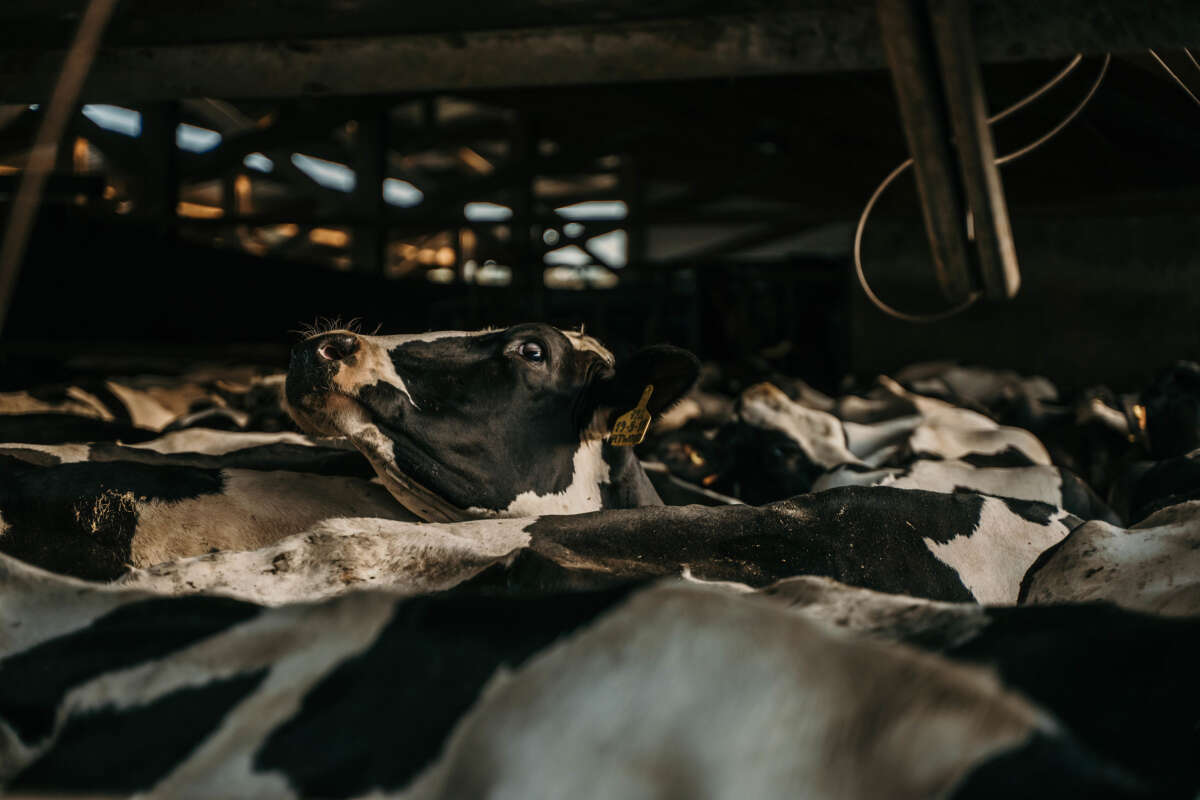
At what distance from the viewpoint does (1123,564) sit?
71.1 inches

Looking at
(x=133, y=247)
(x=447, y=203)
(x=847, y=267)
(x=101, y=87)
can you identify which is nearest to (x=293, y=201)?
(x=447, y=203)

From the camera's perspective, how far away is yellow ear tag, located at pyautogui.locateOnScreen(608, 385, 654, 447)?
280 centimetres

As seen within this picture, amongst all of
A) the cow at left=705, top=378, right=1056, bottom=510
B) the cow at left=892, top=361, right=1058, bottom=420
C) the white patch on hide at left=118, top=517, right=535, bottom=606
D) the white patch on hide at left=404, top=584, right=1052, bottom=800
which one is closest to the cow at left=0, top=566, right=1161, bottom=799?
the white patch on hide at left=404, top=584, right=1052, bottom=800

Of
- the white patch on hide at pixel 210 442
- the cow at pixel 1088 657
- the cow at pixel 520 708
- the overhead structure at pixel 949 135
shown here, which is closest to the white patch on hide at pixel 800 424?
the white patch on hide at pixel 210 442

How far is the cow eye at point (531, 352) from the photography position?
Result: 2706 millimetres

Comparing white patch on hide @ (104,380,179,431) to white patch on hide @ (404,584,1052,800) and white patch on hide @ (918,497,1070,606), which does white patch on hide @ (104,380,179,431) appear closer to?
white patch on hide @ (918,497,1070,606)

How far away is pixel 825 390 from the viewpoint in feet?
26.4

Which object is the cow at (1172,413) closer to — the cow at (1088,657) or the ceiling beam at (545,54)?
the ceiling beam at (545,54)

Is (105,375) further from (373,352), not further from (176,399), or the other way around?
(373,352)

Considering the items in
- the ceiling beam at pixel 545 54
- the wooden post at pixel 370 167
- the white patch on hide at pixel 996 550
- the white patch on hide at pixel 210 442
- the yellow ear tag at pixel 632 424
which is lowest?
the white patch on hide at pixel 996 550

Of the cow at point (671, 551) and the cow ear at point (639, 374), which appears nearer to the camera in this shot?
the cow at point (671, 551)

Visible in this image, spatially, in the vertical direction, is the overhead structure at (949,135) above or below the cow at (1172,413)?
above

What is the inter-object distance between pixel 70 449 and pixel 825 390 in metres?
6.16

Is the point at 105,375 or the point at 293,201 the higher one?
the point at 293,201
